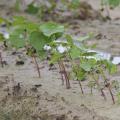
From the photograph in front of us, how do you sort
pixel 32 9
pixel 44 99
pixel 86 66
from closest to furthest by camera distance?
pixel 86 66 → pixel 44 99 → pixel 32 9

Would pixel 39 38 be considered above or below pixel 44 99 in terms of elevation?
above

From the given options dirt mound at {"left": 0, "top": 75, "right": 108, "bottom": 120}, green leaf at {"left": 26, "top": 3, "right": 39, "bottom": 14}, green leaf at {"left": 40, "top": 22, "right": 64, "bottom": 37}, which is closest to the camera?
dirt mound at {"left": 0, "top": 75, "right": 108, "bottom": 120}

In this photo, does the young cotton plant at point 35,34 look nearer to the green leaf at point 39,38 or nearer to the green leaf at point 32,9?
the green leaf at point 39,38

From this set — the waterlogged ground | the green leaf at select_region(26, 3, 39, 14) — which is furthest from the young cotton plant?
the green leaf at select_region(26, 3, 39, 14)

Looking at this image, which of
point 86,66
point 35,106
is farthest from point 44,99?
point 86,66

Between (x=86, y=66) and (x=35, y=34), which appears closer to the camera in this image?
(x=86, y=66)

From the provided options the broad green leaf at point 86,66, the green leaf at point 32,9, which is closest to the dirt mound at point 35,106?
the broad green leaf at point 86,66

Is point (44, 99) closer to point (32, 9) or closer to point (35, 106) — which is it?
point (35, 106)

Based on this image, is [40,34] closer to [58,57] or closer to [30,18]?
[58,57]

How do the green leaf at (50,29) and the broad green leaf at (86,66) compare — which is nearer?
the broad green leaf at (86,66)

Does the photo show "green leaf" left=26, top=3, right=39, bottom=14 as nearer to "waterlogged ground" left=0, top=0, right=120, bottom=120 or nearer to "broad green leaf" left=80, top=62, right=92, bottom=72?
"waterlogged ground" left=0, top=0, right=120, bottom=120

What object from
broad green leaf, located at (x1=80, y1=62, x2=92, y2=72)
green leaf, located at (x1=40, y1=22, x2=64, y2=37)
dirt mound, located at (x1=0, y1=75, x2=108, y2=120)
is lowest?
dirt mound, located at (x1=0, y1=75, x2=108, y2=120)

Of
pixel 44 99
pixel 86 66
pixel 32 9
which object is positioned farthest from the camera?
pixel 32 9
